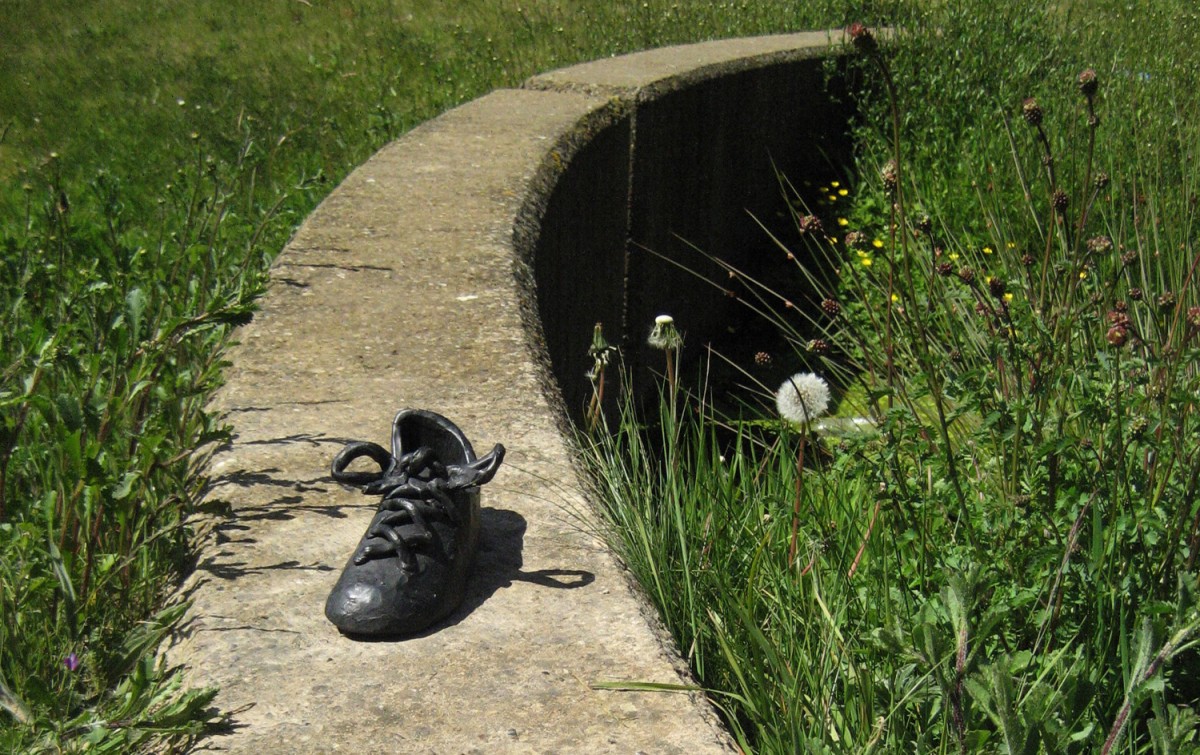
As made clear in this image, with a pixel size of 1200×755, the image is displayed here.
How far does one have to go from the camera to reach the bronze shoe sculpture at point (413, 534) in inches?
70.2

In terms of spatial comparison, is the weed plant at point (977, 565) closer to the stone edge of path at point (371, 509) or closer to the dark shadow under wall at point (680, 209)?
the stone edge of path at point (371, 509)

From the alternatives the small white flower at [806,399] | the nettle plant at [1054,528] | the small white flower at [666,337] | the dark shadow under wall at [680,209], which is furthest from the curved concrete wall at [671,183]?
the nettle plant at [1054,528]

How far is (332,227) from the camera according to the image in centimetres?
335

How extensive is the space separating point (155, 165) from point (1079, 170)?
143 inches

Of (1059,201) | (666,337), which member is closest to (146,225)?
(666,337)

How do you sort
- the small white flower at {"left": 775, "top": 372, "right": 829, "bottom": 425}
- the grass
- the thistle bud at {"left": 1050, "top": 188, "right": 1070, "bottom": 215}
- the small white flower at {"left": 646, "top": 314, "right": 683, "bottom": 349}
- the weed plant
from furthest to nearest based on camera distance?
the small white flower at {"left": 646, "top": 314, "right": 683, "bottom": 349}, the small white flower at {"left": 775, "top": 372, "right": 829, "bottom": 425}, the thistle bud at {"left": 1050, "top": 188, "right": 1070, "bottom": 215}, the grass, the weed plant

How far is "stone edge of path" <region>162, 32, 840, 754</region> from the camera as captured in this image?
1629 mm

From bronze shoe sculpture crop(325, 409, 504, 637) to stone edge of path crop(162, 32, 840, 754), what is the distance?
4 cm

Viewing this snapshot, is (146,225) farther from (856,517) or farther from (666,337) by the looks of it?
(856,517)

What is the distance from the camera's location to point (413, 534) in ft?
6.10

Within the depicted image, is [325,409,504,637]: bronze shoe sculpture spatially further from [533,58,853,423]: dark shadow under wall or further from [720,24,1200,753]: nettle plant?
[533,58,853,423]: dark shadow under wall

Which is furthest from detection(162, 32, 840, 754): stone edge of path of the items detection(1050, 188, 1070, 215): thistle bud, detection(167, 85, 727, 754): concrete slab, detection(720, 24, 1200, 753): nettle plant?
detection(1050, 188, 1070, 215): thistle bud

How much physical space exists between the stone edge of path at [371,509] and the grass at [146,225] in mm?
104

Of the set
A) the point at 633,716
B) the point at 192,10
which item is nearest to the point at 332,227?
the point at 633,716
